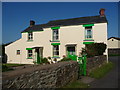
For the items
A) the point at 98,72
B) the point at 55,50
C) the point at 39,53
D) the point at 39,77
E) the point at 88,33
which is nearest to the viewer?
the point at 39,77

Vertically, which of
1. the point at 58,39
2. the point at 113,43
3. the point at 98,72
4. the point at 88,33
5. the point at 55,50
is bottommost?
the point at 98,72

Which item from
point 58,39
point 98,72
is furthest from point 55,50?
point 98,72

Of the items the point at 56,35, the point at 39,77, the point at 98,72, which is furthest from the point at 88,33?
the point at 39,77

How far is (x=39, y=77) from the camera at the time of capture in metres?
3.67

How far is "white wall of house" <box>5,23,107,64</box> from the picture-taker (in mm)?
14953

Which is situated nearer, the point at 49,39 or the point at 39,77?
the point at 39,77

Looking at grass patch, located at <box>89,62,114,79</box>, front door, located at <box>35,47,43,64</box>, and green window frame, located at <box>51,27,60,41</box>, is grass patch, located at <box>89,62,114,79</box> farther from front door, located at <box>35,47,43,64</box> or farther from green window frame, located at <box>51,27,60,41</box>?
front door, located at <box>35,47,43,64</box>

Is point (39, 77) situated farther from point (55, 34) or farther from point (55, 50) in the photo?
point (55, 34)

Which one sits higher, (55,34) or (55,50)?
(55,34)

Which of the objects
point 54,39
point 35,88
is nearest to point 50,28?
point 54,39

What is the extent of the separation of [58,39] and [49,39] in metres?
1.47

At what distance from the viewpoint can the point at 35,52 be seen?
717 inches

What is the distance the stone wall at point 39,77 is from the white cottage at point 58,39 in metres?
10.2

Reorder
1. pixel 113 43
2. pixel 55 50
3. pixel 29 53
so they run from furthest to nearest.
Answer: pixel 113 43 < pixel 29 53 < pixel 55 50
